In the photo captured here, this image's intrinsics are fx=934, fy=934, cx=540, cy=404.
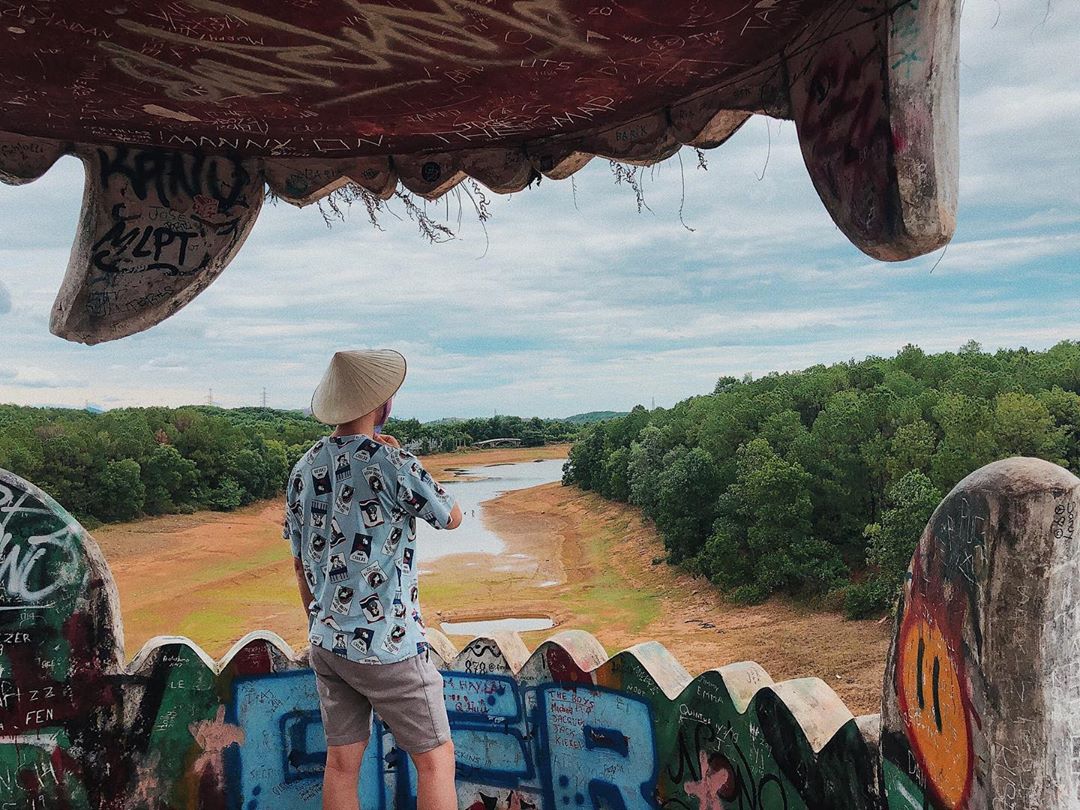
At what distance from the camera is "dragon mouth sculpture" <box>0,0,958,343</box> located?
81.7 inches

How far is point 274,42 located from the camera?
2367 millimetres

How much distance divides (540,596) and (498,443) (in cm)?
3078

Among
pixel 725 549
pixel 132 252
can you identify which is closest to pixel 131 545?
pixel 725 549

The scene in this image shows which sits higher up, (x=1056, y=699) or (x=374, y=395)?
(x=374, y=395)

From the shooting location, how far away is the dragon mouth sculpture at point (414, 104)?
2076 mm

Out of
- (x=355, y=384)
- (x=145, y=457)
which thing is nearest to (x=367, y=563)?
(x=355, y=384)

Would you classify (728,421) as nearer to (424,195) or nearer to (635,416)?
(635,416)

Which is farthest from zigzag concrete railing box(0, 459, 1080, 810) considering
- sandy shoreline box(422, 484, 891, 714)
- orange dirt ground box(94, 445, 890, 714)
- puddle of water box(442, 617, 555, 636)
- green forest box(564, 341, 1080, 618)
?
puddle of water box(442, 617, 555, 636)

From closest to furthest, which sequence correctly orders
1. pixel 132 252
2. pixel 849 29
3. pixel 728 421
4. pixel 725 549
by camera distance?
pixel 849 29
pixel 132 252
pixel 725 549
pixel 728 421

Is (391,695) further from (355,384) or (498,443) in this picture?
(498,443)

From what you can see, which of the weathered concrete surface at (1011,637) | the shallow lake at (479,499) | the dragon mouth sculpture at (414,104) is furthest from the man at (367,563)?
the shallow lake at (479,499)

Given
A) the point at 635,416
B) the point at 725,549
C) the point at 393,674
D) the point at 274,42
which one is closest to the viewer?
the point at 274,42

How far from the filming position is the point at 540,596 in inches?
1101

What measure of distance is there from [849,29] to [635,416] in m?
39.8
